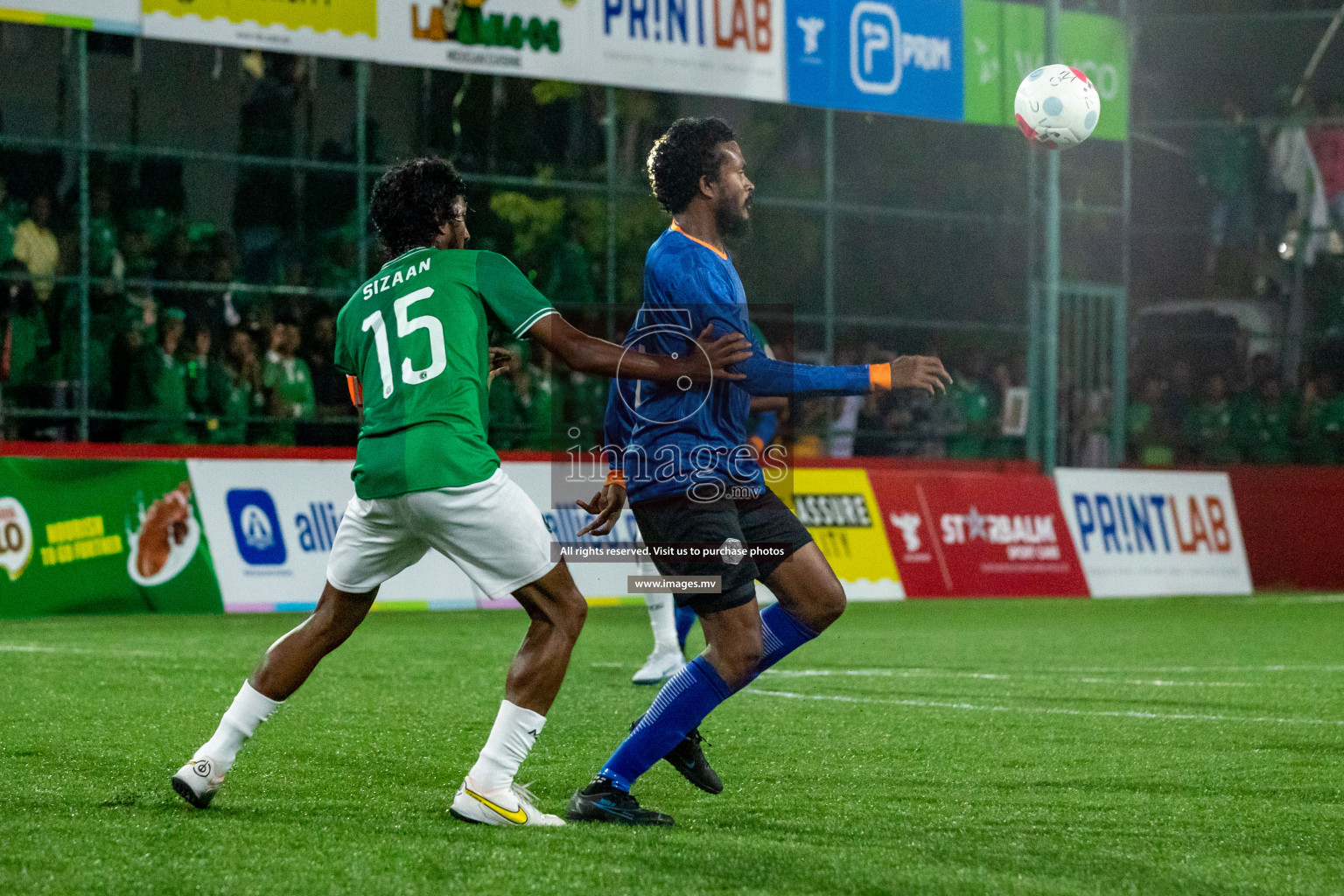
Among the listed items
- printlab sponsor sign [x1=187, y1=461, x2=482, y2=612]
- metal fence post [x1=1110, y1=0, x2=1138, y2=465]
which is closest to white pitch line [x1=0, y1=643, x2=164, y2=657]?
printlab sponsor sign [x1=187, y1=461, x2=482, y2=612]

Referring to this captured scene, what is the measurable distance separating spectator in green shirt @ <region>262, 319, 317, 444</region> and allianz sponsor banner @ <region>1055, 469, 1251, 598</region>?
7.83 m

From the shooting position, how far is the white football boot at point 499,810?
530 centimetres

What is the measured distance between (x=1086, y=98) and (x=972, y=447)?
473 inches

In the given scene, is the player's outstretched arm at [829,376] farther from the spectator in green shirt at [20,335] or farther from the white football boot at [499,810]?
the spectator in green shirt at [20,335]

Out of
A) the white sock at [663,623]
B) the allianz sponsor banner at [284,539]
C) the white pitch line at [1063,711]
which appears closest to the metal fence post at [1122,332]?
the allianz sponsor banner at [284,539]

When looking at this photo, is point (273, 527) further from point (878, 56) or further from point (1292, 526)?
point (1292, 526)

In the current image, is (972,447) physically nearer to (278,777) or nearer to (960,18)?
(960,18)

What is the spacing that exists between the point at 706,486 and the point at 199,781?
1.81 m

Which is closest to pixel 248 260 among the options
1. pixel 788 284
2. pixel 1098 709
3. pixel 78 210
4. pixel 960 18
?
pixel 78 210

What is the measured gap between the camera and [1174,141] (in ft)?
89.7

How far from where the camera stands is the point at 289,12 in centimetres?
1678

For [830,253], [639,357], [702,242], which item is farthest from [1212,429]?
[639,357]

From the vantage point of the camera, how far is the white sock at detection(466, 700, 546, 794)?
5.32 metres

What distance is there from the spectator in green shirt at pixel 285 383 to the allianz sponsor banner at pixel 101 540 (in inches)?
101
